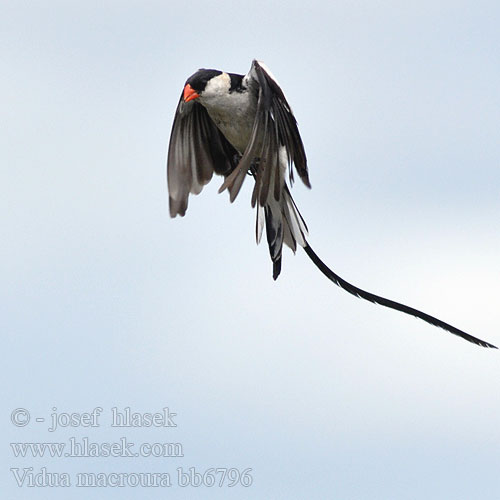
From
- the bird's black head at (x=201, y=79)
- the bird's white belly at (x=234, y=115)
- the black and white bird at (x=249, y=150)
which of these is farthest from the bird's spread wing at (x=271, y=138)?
the bird's black head at (x=201, y=79)

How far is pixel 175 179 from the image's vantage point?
7.37 metres

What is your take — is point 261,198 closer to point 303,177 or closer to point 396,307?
point 303,177

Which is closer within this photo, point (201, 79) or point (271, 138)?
point (271, 138)

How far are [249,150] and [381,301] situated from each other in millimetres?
1232

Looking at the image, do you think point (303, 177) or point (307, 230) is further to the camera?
point (307, 230)

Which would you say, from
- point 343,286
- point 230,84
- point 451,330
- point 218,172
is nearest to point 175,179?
point 218,172

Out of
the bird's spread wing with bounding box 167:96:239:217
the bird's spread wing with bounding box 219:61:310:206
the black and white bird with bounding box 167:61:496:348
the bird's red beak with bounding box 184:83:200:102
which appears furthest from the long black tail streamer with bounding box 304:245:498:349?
the bird's red beak with bounding box 184:83:200:102

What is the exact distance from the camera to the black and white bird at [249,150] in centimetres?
655

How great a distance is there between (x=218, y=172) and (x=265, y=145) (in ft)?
3.48

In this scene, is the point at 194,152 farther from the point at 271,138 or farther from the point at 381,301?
the point at 381,301

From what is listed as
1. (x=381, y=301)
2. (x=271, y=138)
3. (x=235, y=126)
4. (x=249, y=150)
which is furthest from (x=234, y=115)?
(x=381, y=301)

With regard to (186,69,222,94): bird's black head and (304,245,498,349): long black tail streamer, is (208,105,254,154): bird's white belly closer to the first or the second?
(186,69,222,94): bird's black head

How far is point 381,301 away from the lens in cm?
674

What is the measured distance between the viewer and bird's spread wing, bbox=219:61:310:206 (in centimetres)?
651
